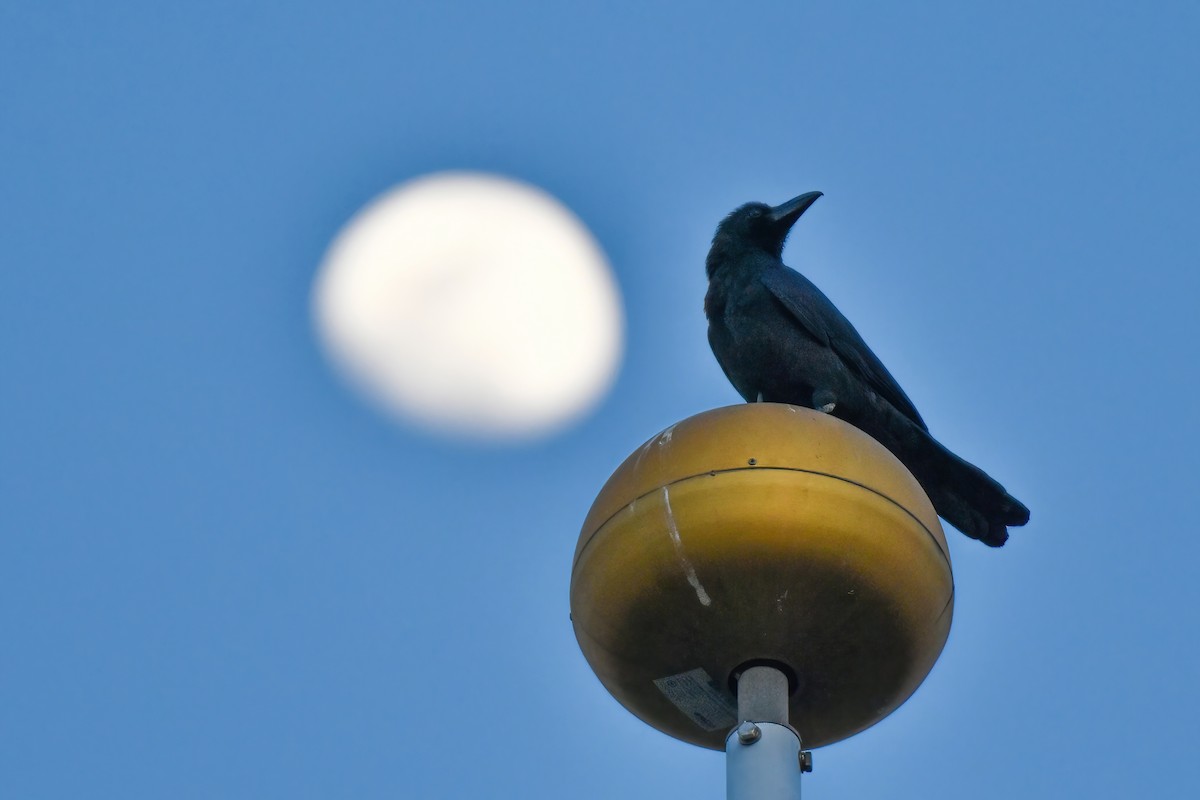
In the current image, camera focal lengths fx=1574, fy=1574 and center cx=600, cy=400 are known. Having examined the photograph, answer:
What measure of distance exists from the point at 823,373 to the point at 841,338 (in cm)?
36

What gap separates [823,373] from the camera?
28.7 ft

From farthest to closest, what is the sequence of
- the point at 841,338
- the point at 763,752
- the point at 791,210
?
the point at 791,210
the point at 841,338
the point at 763,752

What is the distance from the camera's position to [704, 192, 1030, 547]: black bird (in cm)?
845

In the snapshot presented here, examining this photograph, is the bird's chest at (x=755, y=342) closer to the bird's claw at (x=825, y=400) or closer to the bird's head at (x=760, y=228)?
the bird's claw at (x=825, y=400)

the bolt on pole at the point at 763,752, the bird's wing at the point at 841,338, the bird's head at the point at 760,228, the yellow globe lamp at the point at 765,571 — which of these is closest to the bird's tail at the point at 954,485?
the bird's wing at the point at 841,338

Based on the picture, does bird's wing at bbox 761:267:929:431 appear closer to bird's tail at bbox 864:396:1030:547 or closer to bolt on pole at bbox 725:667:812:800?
bird's tail at bbox 864:396:1030:547

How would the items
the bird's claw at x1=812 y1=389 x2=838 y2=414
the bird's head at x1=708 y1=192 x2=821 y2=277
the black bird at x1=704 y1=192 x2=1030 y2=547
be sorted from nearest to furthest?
the black bird at x1=704 y1=192 x2=1030 y2=547
the bird's claw at x1=812 y1=389 x2=838 y2=414
the bird's head at x1=708 y1=192 x2=821 y2=277

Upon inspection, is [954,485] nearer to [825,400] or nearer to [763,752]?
[825,400]

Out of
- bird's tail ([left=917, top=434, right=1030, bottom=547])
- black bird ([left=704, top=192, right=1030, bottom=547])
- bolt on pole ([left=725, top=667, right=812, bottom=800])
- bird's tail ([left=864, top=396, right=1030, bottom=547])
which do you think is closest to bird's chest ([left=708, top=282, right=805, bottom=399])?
black bird ([left=704, top=192, right=1030, bottom=547])

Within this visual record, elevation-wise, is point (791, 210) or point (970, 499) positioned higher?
point (791, 210)

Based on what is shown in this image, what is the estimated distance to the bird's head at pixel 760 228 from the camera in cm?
984

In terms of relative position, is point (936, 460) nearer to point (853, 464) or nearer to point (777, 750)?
point (853, 464)

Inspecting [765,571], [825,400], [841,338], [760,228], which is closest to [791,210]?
[760,228]

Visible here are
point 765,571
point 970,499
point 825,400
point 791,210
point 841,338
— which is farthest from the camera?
point 791,210
